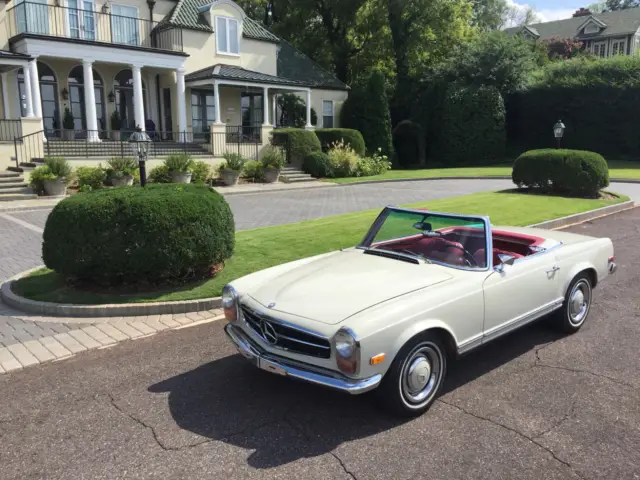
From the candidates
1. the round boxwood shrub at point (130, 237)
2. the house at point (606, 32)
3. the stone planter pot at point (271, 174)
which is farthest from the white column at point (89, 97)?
the house at point (606, 32)

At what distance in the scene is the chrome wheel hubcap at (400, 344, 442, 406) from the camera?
12.3 feet

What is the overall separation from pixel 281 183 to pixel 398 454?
20.3 m

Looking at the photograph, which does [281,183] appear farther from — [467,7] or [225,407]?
[467,7]

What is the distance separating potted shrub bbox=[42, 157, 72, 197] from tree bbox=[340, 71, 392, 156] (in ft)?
66.5

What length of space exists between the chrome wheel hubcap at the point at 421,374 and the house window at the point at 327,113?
31.6 metres

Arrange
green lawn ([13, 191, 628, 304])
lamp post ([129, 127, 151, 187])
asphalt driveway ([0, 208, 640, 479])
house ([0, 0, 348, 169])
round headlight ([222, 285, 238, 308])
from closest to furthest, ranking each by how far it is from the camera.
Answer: asphalt driveway ([0, 208, 640, 479])
round headlight ([222, 285, 238, 308])
green lawn ([13, 191, 628, 304])
lamp post ([129, 127, 151, 187])
house ([0, 0, 348, 169])

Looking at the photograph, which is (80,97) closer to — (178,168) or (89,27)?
(89,27)

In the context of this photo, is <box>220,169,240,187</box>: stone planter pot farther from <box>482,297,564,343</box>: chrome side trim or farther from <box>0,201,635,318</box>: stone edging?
<box>482,297,564,343</box>: chrome side trim

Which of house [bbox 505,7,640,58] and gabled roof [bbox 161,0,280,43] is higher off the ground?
house [bbox 505,7,640,58]

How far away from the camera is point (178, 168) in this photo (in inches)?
797

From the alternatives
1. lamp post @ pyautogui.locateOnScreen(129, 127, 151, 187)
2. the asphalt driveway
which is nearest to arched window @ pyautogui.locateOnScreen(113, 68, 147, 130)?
lamp post @ pyautogui.locateOnScreen(129, 127, 151, 187)

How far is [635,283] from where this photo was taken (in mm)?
7176

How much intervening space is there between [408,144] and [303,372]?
36.1 m

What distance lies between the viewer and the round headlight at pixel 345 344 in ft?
11.2
